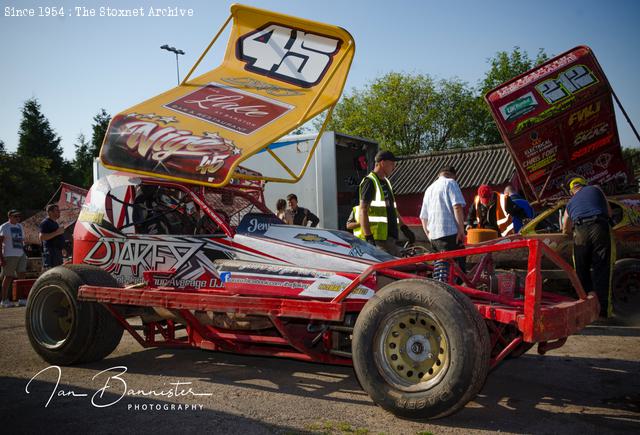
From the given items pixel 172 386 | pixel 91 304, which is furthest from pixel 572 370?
pixel 91 304

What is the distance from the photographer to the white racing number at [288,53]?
5465 millimetres

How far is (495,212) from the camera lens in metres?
8.77

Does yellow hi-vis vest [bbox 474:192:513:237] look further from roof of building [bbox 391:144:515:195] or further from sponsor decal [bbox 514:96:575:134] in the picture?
roof of building [bbox 391:144:515:195]

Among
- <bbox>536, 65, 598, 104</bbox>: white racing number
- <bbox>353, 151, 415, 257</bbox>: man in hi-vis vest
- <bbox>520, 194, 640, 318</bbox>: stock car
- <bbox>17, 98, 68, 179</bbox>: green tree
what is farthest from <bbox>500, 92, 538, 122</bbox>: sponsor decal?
<bbox>17, 98, 68, 179</bbox>: green tree

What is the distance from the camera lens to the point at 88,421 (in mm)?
3496

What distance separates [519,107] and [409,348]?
690cm

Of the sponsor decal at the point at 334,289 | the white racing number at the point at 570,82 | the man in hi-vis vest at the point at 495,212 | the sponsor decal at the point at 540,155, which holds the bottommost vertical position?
the sponsor decal at the point at 334,289

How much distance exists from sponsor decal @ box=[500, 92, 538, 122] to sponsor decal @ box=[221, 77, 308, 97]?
5.07 meters

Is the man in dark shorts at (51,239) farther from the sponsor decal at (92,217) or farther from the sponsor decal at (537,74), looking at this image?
the sponsor decal at (537,74)

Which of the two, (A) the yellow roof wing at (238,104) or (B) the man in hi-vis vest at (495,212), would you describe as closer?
(A) the yellow roof wing at (238,104)

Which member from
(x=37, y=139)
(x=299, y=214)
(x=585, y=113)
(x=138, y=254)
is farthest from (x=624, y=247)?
(x=37, y=139)

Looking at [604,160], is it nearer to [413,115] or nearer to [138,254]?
[138,254]

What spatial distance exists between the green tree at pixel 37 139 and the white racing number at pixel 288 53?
44.7 metres
